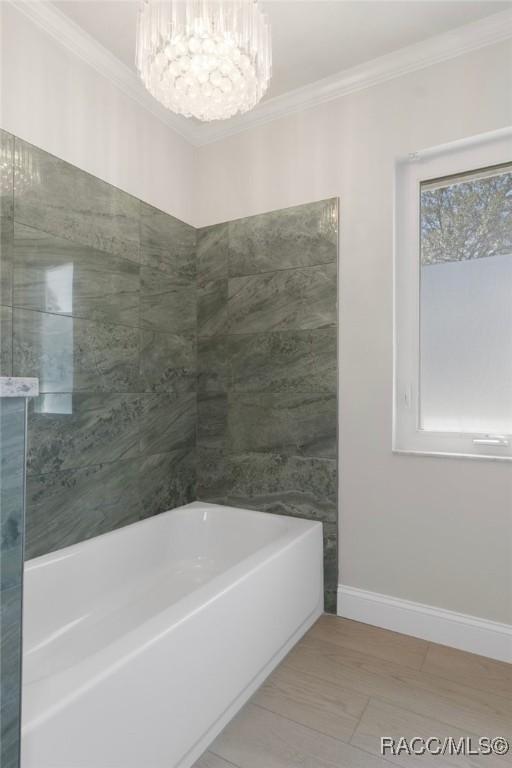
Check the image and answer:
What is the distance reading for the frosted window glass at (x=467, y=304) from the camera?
1869mm

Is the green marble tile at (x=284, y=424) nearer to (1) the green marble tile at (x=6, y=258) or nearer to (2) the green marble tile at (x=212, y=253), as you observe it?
(2) the green marble tile at (x=212, y=253)

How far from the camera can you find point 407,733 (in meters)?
1.38

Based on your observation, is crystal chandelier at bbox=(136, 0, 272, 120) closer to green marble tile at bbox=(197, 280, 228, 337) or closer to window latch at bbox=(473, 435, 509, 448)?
green marble tile at bbox=(197, 280, 228, 337)

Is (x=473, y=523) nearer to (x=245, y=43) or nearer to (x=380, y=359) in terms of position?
(x=380, y=359)

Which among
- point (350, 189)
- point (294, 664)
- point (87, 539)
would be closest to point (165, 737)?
point (294, 664)

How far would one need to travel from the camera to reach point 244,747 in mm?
1321

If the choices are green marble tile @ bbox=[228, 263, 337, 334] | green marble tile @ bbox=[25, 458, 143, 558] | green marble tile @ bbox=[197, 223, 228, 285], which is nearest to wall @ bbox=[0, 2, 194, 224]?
green marble tile @ bbox=[197, 223, 228, 285]

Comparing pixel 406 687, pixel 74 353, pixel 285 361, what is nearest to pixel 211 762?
pixel 406 687

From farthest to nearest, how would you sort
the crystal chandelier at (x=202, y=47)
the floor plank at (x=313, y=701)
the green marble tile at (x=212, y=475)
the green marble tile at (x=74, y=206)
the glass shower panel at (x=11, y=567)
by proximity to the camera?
the green marble tile at (x=212, y=475) → the green marble tile at (x=74, y=206) → the floor plank at (x=313, y=701) → the crystal chandelier at (x=202, y=47) → the glass shower panel at (x=11, y=567)

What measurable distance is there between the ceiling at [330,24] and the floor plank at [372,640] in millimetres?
2657

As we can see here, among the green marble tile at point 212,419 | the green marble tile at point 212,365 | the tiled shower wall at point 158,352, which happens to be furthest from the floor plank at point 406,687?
the green marble tile at point 212,365

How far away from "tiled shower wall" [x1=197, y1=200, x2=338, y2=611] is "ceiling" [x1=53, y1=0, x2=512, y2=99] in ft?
2.14

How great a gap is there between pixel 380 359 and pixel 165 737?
1611 mm

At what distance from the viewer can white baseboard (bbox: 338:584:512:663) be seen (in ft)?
5.84
